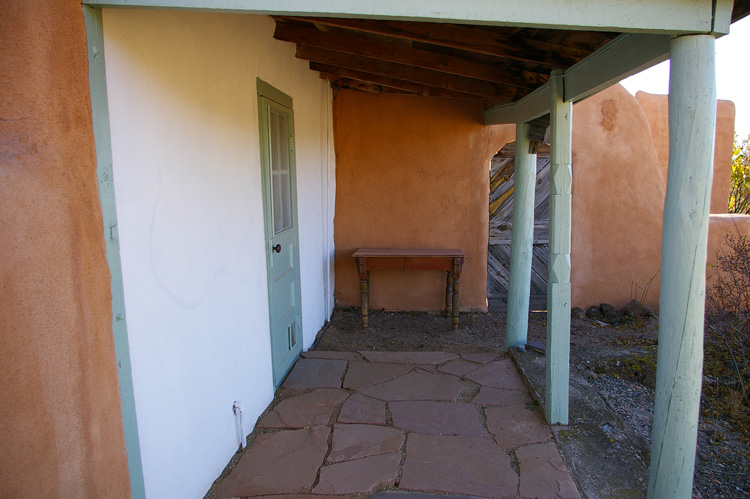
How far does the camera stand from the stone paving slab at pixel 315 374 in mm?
4086

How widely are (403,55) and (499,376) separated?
2979 millimetres

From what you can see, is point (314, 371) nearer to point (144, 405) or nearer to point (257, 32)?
point (144, 405)

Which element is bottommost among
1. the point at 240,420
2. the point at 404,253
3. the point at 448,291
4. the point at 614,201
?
the point at 240,420

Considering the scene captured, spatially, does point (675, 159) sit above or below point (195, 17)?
below

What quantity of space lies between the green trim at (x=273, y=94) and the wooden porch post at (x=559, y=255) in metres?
2.13

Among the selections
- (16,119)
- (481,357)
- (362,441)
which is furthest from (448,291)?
(16,119)

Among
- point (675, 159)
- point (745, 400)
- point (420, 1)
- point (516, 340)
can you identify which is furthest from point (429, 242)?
point (420, 1)

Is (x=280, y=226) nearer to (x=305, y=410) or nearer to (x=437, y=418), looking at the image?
(x=305, y=410)

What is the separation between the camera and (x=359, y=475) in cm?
284

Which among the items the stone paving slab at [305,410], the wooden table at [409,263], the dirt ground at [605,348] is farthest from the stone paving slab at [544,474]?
the wooden table at [409,263]

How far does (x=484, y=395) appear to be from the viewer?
3.92 m

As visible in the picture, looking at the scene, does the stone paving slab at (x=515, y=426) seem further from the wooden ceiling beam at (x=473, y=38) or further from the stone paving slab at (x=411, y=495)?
the wooden ceiling beam at (x=473, y=38)

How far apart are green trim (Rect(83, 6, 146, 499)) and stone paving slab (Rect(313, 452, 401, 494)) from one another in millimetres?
1122

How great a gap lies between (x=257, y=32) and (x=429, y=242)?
384cm
